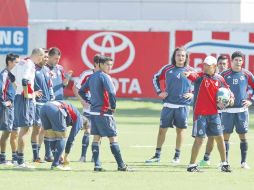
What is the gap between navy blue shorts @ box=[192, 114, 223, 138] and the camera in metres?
17.6

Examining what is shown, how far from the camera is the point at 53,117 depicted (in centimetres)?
1755

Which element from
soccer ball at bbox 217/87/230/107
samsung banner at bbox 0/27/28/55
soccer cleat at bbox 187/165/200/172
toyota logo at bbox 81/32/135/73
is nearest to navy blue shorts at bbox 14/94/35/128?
soccer cleat at bbox 187/165/200/172

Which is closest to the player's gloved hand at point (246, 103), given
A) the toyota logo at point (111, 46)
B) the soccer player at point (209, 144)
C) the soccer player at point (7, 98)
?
the soccer player at point (209, 144)

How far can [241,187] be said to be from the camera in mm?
15500

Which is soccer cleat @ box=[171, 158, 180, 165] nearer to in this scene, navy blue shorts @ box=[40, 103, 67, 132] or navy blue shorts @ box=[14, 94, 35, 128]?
navy blue shorts @ box=[40, 103, 67, 132]

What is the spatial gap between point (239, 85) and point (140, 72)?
20318 mm

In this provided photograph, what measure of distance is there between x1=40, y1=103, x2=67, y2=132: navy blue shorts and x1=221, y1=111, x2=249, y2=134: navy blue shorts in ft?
10.1

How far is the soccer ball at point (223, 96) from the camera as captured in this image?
1750cm

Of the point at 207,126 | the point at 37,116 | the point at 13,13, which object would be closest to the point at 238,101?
the point at 207,126

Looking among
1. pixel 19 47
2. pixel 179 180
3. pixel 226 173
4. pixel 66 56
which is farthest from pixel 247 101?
pixel 66 56

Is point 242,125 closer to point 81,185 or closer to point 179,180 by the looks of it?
point 179,180

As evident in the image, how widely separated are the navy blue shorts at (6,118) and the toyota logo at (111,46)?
20.6 meters

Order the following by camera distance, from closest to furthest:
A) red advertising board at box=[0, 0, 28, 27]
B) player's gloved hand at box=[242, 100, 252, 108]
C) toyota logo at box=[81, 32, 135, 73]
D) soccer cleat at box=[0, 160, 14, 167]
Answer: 1. soccer cleat at box=[0, 160, 14, 167]
2. player's gloved hand at box=[242, 100, 252, 108]
3. red advertising board at box=[0, 0, 28, 27]
4. toyota logo at box=[81, 32, 135, 73]

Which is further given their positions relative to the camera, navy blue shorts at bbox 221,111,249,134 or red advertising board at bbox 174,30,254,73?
red advertising board at bbox 174,30,254,73
